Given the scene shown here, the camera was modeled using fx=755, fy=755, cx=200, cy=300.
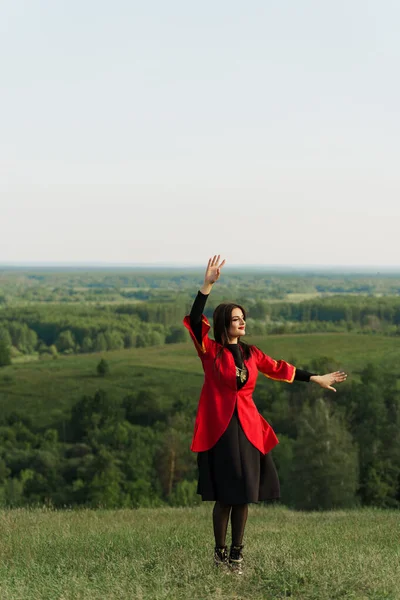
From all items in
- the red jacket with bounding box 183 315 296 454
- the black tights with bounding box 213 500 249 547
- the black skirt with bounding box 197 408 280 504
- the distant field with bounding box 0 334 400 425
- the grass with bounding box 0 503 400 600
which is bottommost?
the distant field with bounding box 0 334 400 425

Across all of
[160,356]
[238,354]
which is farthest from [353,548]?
[160,356]

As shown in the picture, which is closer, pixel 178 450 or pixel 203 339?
pixel 203 339

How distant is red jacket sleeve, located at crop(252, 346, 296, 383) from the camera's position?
8125mm

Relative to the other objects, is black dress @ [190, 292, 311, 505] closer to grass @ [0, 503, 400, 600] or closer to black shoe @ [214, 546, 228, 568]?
black shoe @ [214, 546, 228, 568]

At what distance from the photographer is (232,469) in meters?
7.71

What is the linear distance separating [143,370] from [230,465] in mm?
119301

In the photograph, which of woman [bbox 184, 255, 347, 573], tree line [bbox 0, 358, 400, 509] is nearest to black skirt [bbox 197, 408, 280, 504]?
woman [bbox 184, 255, 347, 573]

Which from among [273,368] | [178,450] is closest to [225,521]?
[273,368]

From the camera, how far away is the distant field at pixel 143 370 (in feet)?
347

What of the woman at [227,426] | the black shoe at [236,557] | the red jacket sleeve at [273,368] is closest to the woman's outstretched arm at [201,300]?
the woman at [227,426]

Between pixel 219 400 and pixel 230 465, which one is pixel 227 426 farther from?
pixel 230 465

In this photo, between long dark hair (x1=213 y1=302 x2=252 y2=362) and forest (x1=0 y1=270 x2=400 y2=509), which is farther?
forest (x1=0 y1=270 x2=400 y2=509)

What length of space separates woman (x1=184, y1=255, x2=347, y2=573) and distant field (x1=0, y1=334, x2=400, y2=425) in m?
87.8

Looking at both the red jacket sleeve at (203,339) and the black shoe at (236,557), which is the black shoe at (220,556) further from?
the red jacket sleeve at (203,339)
